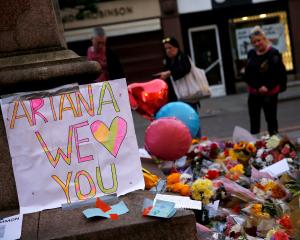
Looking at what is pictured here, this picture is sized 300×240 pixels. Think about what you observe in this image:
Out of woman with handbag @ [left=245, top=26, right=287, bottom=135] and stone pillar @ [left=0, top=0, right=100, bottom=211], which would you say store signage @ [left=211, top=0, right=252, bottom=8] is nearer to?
woman with handbag @ [left=245, top=26, right=287, bottom=135]

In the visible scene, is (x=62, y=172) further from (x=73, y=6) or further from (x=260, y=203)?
(x=73, y=6)

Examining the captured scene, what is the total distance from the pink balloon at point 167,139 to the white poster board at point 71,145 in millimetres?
1055

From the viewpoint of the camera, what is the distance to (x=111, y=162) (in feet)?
9.39

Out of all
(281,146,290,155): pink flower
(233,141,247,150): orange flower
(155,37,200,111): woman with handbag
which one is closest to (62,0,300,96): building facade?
(155,37,200,111): woman with handbag

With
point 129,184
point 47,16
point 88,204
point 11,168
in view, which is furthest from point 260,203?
point 47,16

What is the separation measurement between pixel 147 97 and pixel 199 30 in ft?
41.8

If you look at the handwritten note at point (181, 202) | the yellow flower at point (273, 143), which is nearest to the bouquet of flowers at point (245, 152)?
the yellow flower at point (273, 143)

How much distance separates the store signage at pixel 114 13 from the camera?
16.5 m

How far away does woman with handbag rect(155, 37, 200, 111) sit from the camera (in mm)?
6012

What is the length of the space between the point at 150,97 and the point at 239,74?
1274cm

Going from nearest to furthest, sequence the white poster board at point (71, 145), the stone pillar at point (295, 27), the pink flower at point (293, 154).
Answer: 1. the white poster board at point (71, 145)
2. the pink flower at point (293, 154)
3. the stone pillar at point (295, 27)

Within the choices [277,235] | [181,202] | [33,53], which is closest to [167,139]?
[181,202]

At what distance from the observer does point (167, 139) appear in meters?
3.95

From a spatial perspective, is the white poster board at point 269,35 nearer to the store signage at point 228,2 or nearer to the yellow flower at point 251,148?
the store signage at point 228,2
